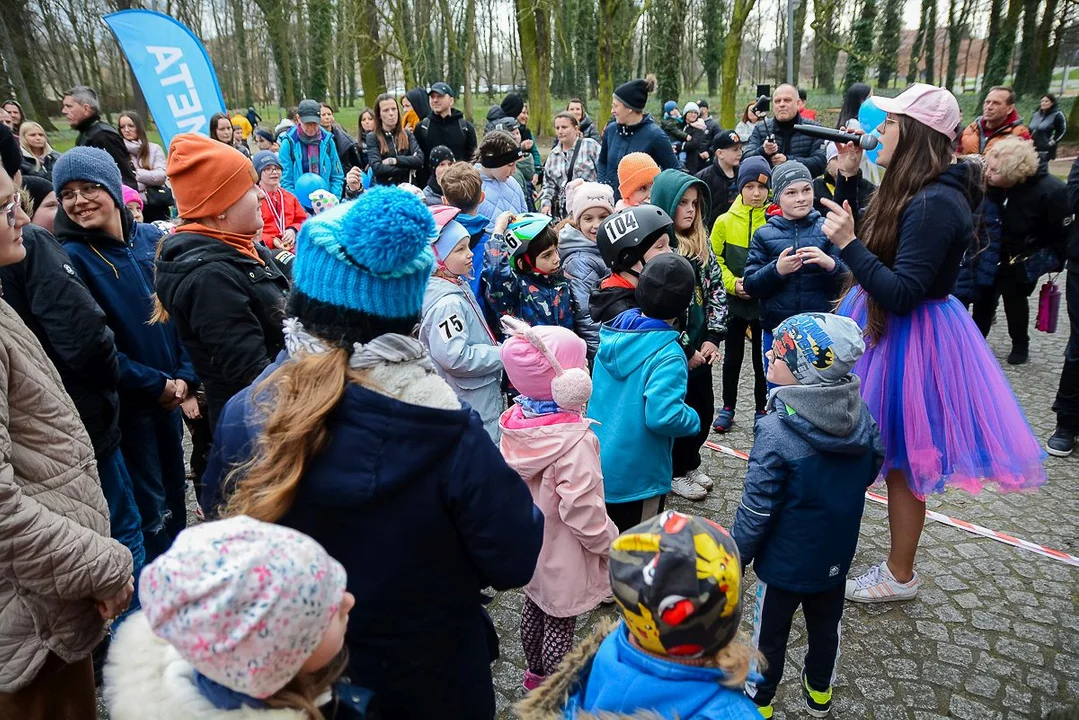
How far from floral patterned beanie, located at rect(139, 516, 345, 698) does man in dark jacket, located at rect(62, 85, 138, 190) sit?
6.03 meters

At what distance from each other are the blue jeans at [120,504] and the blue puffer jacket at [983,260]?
6.07m

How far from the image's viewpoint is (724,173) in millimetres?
7750

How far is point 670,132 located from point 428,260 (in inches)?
455

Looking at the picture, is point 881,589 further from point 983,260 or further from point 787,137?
point 787,137

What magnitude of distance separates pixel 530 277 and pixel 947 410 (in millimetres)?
2183

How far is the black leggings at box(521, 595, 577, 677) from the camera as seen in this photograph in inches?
117

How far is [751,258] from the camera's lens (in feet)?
15.5

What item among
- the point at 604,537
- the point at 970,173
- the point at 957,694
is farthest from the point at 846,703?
the point at 970,173

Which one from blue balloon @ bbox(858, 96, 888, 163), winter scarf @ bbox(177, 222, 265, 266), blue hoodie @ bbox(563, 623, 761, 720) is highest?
blue balloon @ bbox(858, 96, 888, 163)

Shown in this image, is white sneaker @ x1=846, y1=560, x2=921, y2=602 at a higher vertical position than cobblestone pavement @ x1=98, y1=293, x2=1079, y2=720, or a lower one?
higher

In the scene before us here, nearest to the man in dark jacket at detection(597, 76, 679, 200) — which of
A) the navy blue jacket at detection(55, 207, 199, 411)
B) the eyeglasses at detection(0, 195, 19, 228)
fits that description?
the navy blue jacket at detection(55, 207, 199, 411)

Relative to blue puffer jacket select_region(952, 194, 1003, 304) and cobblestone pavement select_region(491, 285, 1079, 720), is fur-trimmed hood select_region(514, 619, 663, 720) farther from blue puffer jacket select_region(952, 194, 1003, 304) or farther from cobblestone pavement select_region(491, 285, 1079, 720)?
blue puffer jacket select_region(952, 194, 1003, 304)

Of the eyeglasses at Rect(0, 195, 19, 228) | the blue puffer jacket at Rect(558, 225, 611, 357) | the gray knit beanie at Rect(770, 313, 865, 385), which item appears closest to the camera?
the eyeglasses at Rect(0, 195, 19, 228)

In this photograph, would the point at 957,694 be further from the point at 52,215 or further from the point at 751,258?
the point at 52,215
